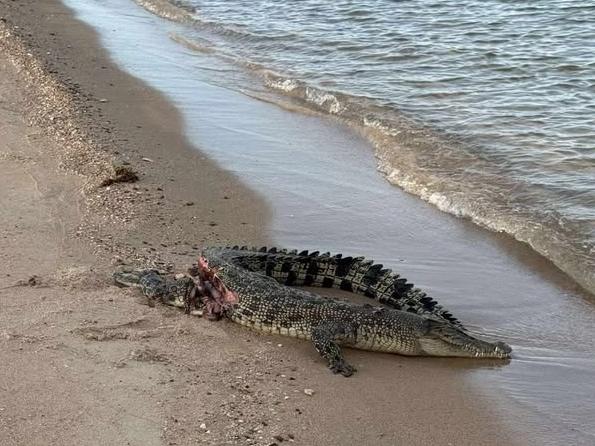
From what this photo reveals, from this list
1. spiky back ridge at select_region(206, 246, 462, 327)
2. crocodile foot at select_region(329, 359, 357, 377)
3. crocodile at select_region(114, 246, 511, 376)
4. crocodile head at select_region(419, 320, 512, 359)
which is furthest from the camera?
spiky back ridge at select_region(206, 246, 462, 327)

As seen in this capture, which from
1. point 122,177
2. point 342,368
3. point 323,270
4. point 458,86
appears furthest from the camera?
point 458,86

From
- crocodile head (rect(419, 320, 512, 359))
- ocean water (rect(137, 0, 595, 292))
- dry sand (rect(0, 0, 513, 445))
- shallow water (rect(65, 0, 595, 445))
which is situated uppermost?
ocean water (rect(137, 0, 595, 292))

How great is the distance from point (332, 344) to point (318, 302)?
1.75 feet

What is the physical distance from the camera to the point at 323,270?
7.41 meters

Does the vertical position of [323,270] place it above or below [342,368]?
above

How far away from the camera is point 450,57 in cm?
1534

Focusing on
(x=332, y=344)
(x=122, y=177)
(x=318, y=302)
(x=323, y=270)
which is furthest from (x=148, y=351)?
(x=122, y=177)

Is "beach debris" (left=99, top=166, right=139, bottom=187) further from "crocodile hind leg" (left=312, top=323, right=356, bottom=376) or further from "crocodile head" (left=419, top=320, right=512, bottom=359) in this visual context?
"crocodile head" (left=419, top=320, right=512, bottom=359)

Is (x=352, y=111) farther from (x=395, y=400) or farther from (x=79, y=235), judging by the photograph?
(x=395, y=400)

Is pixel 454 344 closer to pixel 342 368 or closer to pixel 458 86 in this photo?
pixel 342 368

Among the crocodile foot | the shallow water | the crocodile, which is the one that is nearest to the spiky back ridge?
the crocodile

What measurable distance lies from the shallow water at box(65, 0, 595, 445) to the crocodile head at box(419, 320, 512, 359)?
13 centimetres

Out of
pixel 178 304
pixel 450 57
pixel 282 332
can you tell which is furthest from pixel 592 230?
pixel 450 57

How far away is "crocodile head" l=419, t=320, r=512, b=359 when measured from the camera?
6316 millimetres
